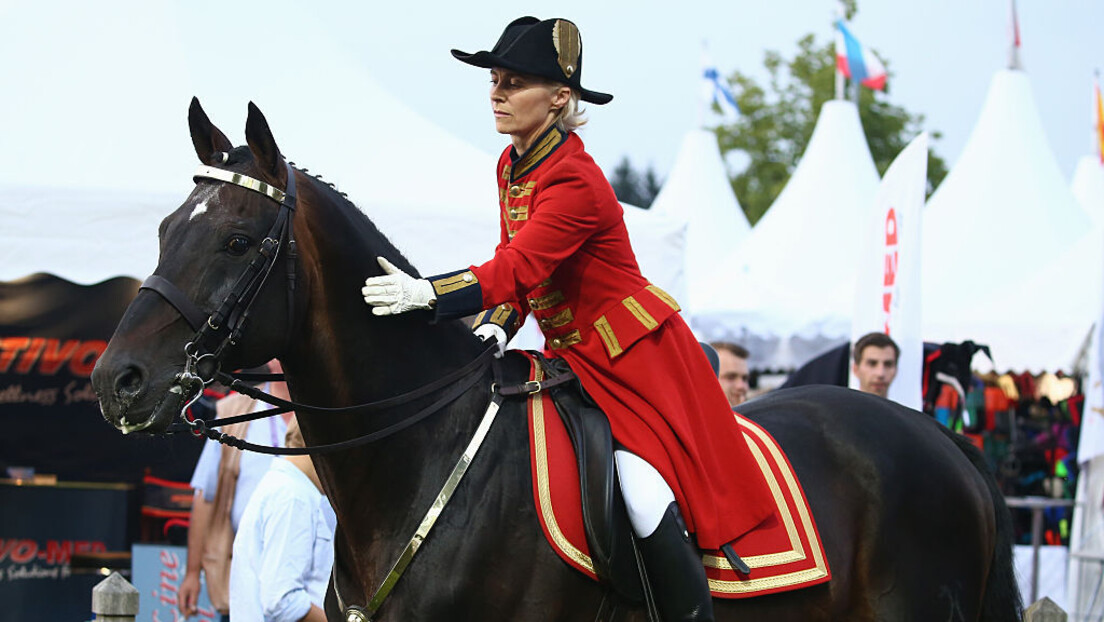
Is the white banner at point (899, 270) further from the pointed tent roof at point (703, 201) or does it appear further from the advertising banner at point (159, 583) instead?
the pointed tent roof at point (703, 201)

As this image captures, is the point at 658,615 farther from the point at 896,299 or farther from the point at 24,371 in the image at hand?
the point at 24,371

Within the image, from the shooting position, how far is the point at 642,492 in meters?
3.37

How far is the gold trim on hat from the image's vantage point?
3539 mm

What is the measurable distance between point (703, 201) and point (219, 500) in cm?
1738

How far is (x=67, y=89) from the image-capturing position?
7.33 meters

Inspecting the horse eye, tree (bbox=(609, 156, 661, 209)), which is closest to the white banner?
the horse eye

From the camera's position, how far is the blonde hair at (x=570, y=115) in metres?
3.62

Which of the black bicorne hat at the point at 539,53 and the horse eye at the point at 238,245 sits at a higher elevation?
the black bicorne hat at the point at 539,53

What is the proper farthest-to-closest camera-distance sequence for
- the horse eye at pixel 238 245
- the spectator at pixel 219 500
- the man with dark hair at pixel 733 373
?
the man with dark hair at pixel 733 373 < the spectator at pixel 219 500 < the horse eye at pixel 238 245

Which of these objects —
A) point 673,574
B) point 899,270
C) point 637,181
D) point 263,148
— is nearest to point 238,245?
point 263,148

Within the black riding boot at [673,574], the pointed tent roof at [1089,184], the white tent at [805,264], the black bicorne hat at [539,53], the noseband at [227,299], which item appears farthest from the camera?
the pointed tent roof at [1089,184]

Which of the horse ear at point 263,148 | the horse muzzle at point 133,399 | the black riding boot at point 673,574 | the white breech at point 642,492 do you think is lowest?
the black riding boot at point 673,574

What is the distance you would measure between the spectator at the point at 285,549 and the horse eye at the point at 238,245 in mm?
1812

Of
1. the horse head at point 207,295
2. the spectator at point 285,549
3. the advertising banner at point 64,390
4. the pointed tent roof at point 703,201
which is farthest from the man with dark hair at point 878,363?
the pointed tent roof at point 703,201
